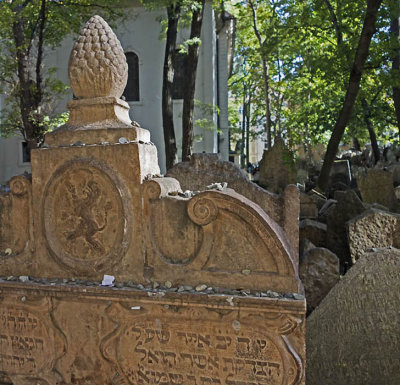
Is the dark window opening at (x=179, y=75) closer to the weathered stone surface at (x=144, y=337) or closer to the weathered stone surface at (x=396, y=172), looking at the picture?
the weathered stone surface at (x=396, y=172)

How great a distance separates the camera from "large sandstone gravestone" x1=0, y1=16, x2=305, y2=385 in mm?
2645

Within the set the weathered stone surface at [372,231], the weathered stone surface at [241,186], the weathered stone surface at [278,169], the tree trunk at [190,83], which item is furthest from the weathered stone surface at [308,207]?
the weathered stone surface at [241,186]

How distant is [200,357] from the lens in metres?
2.74

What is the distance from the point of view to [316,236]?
18.5 feet

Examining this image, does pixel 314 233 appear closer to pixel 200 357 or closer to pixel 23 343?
pixel 200 357

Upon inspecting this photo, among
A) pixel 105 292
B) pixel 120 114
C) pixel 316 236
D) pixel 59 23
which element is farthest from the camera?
pixel 59 23

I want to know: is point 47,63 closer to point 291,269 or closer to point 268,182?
point 268,182

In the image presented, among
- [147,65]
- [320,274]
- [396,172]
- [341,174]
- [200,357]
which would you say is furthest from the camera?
[147,65]

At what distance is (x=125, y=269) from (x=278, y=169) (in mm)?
6393

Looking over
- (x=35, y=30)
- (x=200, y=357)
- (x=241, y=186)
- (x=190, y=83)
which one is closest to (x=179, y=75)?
(x=190, y=83)

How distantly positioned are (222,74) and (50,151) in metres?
15.7

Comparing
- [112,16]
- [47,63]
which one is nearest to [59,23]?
[112,16]

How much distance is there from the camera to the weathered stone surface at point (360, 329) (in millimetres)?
2982

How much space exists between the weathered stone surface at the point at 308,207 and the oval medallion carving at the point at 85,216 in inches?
207
